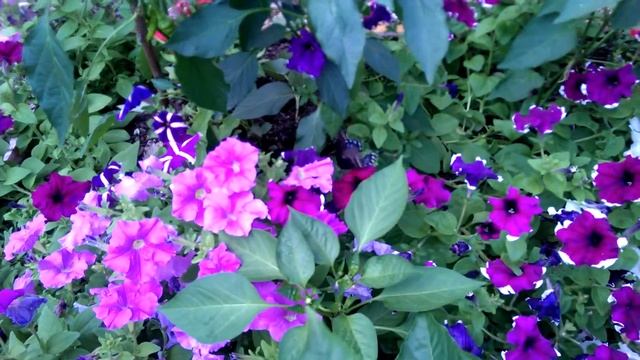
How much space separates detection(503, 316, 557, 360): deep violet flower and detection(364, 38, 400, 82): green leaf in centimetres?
66

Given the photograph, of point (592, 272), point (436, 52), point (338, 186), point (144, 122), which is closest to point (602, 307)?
point (592, 272)

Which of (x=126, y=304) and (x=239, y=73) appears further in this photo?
(x=239, y=73)

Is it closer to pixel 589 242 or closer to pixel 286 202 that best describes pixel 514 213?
pixel 589 242

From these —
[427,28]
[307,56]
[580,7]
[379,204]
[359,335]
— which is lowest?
[359,335]

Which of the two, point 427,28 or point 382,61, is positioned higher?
point 427,28

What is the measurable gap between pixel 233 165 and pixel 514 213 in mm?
647

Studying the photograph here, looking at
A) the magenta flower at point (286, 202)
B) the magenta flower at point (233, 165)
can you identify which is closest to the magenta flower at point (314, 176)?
the magenta flower at point (286, 202)

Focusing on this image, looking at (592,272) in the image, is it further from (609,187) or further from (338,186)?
(338,186)

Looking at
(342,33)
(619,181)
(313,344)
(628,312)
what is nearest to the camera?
(342,33)

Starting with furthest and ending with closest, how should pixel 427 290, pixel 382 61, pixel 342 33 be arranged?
1. pixel 382 61
2. pixel 427 290
3. pixel 342 33

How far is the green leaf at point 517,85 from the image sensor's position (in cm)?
178

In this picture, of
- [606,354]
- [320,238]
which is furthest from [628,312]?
[320,238]

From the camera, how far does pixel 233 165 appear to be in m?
1.19

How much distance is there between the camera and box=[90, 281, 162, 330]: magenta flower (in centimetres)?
113
